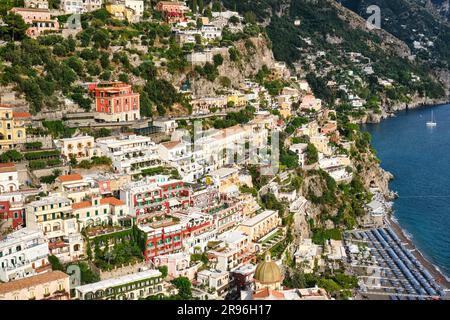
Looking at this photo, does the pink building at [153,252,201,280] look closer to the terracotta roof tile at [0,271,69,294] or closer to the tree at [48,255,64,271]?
the tree at [48,255,64,271]

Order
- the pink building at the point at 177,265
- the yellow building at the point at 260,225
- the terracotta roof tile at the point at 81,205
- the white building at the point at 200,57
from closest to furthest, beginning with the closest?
the pink building at the point at 177,265 → the terracotta roof tile at the point at 81,205 → the yellow building at the point at 260,225 → the white building at the point at 200,57

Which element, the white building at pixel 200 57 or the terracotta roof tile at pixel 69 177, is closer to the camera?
the terracotta roof tile at pixel 69 177

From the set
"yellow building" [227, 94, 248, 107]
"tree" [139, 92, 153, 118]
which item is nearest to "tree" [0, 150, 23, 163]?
"tree" [139, 92, 153, 118]

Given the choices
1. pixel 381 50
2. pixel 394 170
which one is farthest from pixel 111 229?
pixel 381 50

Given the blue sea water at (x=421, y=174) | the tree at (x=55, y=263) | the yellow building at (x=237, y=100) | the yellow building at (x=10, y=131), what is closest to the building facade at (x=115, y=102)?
the yellow building at (x=10, y=131)

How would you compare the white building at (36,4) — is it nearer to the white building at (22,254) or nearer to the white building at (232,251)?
the white building at (232,251)

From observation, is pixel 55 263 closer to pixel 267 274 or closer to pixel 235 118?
pixel 267 274
